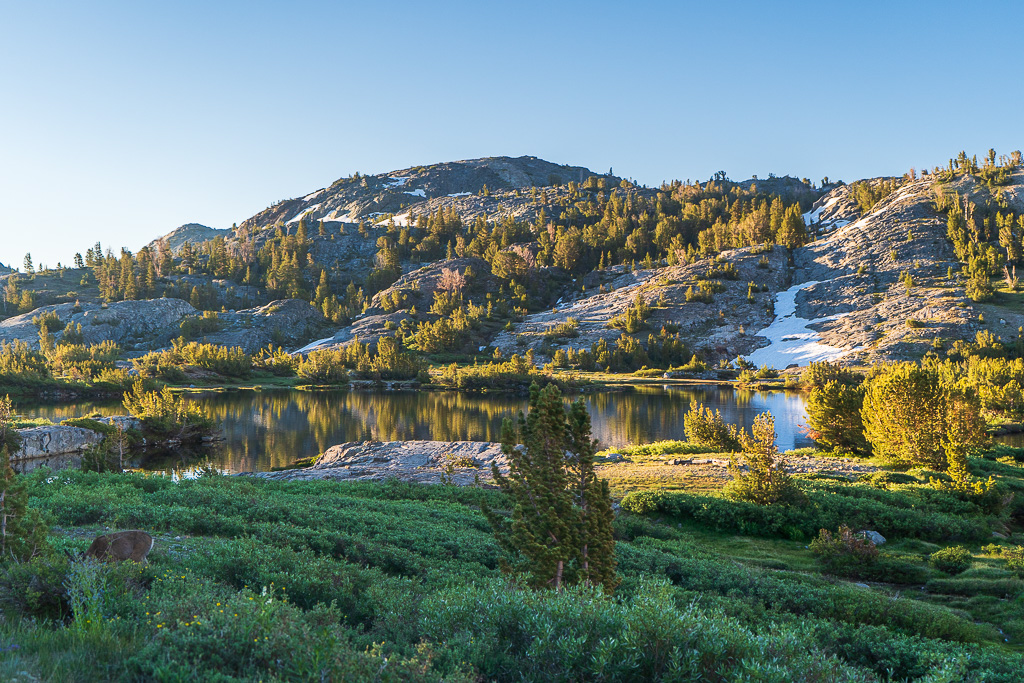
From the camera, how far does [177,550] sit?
33.0ft

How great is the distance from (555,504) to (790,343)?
102963 mm

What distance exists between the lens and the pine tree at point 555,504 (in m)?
8.40

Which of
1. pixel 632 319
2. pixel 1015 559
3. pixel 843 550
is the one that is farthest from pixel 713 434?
pixel 632 319

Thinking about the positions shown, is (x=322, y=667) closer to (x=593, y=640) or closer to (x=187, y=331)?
(x=593, y=640)

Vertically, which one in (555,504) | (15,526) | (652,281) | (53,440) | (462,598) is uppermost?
(652,281)

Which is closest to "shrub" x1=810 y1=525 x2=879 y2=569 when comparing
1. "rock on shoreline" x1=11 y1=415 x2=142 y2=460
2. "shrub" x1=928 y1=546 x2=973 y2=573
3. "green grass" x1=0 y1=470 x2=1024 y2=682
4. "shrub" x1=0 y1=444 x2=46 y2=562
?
"green grass" x1=0 y1=470 x2=1024 y2=682

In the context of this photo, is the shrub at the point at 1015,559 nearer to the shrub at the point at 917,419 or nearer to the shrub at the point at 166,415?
the shrub at the point at 917,419

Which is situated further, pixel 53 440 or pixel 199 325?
pixel 199 325

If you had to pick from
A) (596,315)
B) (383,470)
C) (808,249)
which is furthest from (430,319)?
(383,470)

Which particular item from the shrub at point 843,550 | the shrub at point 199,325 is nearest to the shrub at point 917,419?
the shrub at point 843,550

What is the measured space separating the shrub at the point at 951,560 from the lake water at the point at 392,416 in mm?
17116

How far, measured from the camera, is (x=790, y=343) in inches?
3922

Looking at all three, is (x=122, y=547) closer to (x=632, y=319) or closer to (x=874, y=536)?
(x=874, y=536)

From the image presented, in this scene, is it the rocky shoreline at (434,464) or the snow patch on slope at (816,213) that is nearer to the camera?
the rocky shoreline at (434,464)
